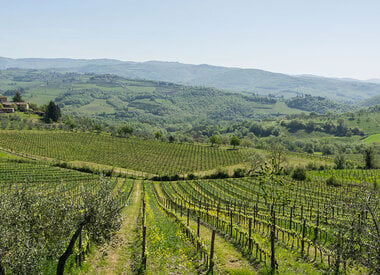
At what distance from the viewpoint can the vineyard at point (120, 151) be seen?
108 m

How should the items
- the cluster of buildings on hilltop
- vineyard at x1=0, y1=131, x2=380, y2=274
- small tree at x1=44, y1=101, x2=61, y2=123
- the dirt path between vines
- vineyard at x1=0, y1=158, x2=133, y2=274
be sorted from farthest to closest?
the cluster of buildings on hilltop < small tree at x1=44, y1=101, x2=61, y2=123 < the dirt path between vines < vineyard at x1=0, y1=158, x2=133, y2=274 < vineyard at x1=0, y1=131, x2=380, y2=274

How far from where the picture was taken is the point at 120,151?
417 feet

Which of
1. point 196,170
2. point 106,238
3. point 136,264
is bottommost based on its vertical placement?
point 196,170

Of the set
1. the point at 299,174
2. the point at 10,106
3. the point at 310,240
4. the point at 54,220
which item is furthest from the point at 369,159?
the point at 10,106

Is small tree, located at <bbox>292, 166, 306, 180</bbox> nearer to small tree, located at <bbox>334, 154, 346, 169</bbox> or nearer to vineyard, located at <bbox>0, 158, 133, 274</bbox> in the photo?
small tree, located at <bbox>334, 154, 346, 169</bbox>

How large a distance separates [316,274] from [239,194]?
4575cm

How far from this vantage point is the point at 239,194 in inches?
2441

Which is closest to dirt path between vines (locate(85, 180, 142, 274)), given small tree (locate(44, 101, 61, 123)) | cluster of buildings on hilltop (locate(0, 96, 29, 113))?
small tree (locate(44, 101, 61, 123))

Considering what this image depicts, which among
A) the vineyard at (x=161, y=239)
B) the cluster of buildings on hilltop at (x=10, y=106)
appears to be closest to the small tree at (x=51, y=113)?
the cluster of buildings on hilltop at (x=10, y=106)

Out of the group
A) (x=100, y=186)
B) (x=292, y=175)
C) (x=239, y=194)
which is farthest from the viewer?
(x=292, y=175)

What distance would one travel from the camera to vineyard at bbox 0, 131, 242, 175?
353ft

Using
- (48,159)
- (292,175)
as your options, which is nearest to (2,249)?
(292,175)

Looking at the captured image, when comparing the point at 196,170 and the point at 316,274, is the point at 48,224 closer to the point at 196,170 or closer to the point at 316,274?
the point at 316,274

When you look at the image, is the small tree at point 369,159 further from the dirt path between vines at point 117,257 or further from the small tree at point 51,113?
the small tree at point 51,113
